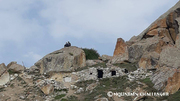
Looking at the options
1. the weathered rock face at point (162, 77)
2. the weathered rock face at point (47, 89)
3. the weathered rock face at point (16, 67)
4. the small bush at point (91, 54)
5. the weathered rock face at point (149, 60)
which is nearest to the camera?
the weathered rock face at point (162, 77)

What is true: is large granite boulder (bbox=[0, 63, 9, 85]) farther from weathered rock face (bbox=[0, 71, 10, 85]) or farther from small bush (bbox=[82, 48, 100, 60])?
small bush (bbox=[82, 48, 100, 60])

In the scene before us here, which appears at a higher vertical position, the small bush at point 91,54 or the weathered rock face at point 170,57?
the small bush at point 91,54

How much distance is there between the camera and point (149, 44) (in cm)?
3909

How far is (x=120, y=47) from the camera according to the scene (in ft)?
140

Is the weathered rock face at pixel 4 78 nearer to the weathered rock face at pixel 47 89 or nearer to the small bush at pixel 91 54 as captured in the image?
the weathered rock face at pixel 47 89

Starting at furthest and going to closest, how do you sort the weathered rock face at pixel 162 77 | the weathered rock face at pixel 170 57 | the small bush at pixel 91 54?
1. the small bush at pixel 91 54
2. the weathered rock face at pixel 170 57
3. the weathered rock face at pixel 162 77

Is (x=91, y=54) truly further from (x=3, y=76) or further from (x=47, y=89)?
(x=47, y=89)

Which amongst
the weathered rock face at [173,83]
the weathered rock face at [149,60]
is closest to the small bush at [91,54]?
the weathered rock face at [149,60]

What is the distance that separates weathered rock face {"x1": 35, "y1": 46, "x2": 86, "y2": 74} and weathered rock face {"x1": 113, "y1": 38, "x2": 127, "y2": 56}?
16.8 feet

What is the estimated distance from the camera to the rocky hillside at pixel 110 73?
2852 cm

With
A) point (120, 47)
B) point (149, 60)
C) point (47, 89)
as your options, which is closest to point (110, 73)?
point (149, 60)

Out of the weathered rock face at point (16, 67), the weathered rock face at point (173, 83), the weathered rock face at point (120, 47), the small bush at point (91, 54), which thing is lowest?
the weathered rock face at point (173, 83)

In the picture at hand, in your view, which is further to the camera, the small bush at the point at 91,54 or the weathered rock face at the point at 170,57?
the small bush at the point at 91,54

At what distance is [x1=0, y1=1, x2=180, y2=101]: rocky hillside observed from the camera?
28516 millimetres
